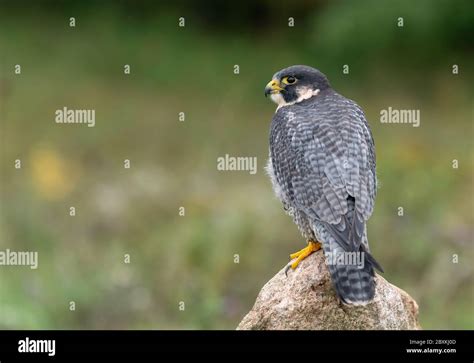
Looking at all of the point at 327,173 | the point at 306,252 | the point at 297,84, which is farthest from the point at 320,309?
the point at 297,84

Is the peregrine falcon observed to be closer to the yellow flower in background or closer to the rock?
the rock

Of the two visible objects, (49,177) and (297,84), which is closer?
(297,84)

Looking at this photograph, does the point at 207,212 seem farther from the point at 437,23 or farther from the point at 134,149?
the point at 437,23

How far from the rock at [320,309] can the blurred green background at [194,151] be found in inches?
70.0

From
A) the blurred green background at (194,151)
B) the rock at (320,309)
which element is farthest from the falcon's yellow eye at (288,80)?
the blurred green background at (194,151)

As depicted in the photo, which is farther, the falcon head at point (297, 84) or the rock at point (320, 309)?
the falcon head at point (297, 84)

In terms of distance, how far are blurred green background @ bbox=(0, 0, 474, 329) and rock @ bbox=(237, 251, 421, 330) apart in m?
1.78

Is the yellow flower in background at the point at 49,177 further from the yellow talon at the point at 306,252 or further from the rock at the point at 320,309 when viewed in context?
the rock at the point at 320,309

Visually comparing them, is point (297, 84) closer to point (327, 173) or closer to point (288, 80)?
point (288, 80)

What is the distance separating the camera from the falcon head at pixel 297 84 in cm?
749

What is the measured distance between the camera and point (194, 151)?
616 inches

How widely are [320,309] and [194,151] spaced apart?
9096mm

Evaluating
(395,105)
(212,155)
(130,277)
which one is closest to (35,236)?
(130,277)

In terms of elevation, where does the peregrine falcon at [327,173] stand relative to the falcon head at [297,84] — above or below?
below
